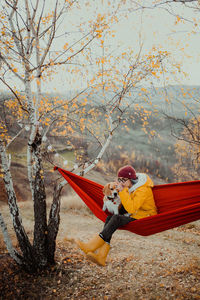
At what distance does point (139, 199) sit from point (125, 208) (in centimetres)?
16

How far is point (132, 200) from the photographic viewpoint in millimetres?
2043

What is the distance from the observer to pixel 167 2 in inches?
87.4

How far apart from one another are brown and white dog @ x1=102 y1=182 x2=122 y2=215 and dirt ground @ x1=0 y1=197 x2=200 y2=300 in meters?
1.11

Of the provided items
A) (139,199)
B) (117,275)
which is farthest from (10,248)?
(139,199)

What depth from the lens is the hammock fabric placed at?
1956 millimetres

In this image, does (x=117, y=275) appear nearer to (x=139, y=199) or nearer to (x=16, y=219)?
(x=16, y=219)

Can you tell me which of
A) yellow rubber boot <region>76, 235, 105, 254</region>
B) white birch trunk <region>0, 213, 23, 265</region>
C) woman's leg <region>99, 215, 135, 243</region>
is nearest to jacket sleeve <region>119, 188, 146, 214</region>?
woman's leg <region>99, 215, 135, 243</region>

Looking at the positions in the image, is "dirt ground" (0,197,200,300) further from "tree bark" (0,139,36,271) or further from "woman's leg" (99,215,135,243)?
"woman's leg" (99,215,135,243)

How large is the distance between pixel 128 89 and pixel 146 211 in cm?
166

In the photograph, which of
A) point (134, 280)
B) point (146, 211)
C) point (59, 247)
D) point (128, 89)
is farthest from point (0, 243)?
point (128, 89)

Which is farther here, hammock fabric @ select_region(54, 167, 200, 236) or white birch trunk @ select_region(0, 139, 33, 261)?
white birch trunk @ select_region(0, 139, 33, 261)

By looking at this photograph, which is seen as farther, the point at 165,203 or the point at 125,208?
the point at 165,203

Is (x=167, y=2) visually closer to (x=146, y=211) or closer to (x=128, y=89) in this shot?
(x=128, y=89)

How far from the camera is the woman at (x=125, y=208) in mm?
2029
